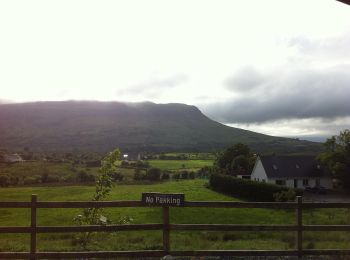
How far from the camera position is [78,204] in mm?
9297

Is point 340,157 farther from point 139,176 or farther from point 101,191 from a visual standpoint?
point 101,191

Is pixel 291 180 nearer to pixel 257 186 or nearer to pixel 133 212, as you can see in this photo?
pixel 257 186

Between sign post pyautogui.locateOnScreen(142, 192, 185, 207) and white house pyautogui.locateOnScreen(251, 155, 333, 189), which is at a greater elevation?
sign post pyautogui.locateOnScreen(142, 192, 185, 207)

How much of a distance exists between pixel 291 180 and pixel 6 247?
230 ft

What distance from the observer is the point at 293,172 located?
77.8 m

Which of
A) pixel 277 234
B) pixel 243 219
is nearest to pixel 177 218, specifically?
pixel 243 219

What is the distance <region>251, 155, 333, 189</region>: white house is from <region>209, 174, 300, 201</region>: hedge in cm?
1311

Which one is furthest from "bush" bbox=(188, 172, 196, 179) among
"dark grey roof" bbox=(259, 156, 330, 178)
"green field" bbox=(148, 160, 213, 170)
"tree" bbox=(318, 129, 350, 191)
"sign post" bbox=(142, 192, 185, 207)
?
"sign post" bbox=(142, 192, 185, 207)

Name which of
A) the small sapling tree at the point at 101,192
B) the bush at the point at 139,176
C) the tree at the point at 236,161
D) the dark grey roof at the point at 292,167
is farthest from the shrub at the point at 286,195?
the bush at the point at 139,176

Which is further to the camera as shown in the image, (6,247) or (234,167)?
(234,167)

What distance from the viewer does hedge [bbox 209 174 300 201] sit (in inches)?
2062

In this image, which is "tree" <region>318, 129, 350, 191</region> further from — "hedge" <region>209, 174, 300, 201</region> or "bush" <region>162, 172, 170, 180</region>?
"bush" <region>162, 172, 170, 180</region>

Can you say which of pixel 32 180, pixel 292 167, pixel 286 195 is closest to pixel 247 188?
pixel 286 195

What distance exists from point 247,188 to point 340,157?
16.3m
